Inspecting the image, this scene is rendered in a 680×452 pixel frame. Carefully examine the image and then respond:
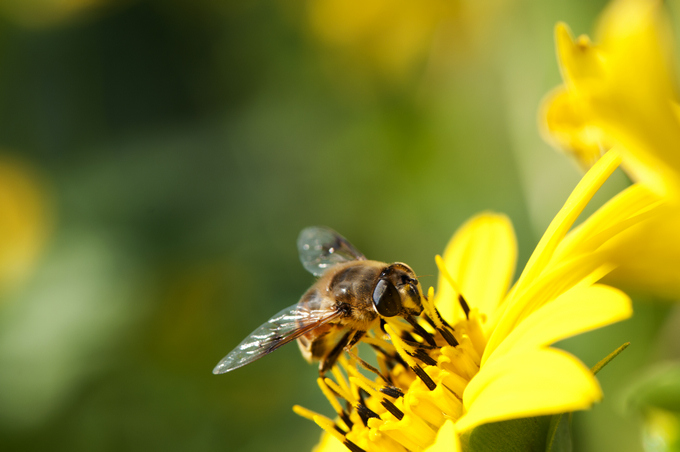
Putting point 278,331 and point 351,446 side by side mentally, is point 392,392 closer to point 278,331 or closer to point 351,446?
point 351,446

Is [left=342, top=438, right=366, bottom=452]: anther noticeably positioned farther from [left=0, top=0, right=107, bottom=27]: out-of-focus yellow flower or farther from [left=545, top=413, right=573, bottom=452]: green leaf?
[left=0, top=0, right=107, bottom=27]: out-of-focus yellow flower

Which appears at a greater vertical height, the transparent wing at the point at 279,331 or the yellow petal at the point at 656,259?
the transparent wing at the point at 279,331

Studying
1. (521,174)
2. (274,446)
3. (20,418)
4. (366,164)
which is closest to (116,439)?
(20,418)

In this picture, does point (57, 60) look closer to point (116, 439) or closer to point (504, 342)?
point (116, 439)

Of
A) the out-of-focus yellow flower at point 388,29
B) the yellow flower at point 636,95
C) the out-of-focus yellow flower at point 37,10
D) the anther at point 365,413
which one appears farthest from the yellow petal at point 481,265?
the out-of-focus yellow flower at point 37,10

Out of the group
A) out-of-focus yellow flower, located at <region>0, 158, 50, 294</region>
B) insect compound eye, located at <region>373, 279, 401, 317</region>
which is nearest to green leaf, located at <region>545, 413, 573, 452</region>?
insect compound eye, located at <region>373, 279, 401, 317</region>

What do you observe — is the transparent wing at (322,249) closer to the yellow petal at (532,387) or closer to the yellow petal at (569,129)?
the yellow petal at (569,129)
